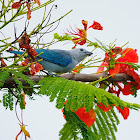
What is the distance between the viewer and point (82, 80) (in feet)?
6.24

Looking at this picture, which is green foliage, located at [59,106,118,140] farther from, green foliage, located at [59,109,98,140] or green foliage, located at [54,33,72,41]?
Result: green foliage, located at [54,33,72,41]

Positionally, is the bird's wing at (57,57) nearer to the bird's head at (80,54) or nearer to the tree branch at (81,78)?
the bird's head at (80,54)

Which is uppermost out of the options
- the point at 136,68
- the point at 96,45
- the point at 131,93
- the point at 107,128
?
the point at 96,45

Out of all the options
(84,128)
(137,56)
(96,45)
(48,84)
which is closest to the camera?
(48,84)

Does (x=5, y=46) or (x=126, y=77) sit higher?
(x=5, y=46)

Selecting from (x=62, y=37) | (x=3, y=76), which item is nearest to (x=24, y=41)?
(x=3, y=76)

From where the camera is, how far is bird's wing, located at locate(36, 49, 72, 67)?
2210mm

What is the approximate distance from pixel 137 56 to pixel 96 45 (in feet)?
1.01

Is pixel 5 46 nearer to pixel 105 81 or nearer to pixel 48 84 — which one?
pixel 48 84

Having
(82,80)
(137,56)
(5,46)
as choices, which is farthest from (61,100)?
(137,56)

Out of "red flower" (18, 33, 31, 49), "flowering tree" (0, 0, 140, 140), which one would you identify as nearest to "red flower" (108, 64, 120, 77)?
"flowering tree" (0, 0, 140, 140)

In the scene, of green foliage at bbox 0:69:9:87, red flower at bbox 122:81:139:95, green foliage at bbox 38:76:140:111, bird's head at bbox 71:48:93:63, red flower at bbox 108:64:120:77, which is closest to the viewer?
green foliage at bbox 38:76:140:111

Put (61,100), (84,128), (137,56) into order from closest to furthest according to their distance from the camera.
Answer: (61,100), (84,128), (137,56)

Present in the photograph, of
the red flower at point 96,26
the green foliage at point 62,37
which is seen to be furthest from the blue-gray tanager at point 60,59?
the red flower at point 96,26
